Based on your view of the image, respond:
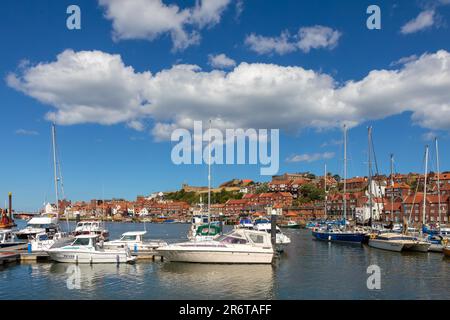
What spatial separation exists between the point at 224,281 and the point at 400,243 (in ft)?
88.2

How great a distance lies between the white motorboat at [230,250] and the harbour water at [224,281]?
2.22 feet

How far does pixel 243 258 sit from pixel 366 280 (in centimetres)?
942

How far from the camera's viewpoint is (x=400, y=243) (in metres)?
45.5

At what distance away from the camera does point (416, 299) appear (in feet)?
74.1

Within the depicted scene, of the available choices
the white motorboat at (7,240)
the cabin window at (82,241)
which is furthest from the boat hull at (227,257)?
the white motorboat at (7,240)

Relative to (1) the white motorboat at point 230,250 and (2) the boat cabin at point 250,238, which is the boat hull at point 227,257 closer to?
(1) the white motorboat at point 230,250

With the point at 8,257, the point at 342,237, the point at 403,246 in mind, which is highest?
the point at 8,257

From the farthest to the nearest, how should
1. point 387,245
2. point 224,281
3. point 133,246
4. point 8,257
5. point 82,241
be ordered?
point 387,245
point 133,246
point 82,241
point 8,257
point 224,281

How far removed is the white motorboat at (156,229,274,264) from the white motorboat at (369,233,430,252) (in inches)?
776

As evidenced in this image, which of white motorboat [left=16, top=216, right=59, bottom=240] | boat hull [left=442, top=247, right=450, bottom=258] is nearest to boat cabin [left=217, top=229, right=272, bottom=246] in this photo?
boat hull [left=442, top=247, right=450, bottom=258]

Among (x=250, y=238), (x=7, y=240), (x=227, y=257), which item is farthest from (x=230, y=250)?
(x=7, y=240)

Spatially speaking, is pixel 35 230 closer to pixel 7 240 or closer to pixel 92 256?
pixel 7 240
